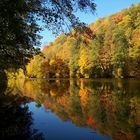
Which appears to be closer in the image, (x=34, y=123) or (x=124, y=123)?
(x=124, y=123)

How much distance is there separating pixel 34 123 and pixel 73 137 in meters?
4.61

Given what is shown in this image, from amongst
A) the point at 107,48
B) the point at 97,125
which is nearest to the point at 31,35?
the point at 97,125

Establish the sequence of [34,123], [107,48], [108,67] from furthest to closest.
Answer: [107,48], [108,67], [34,123]

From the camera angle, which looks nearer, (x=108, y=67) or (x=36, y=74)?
(x=108, y=67)

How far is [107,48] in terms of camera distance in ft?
372

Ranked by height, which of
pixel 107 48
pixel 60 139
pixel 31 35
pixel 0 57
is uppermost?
pixel 107 48

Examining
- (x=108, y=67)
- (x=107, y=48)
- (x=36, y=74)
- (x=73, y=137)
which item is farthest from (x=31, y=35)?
Answer: (x=36, y=74)

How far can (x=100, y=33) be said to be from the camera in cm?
12594

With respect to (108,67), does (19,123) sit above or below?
below

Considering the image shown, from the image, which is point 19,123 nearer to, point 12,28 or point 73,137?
point 73,137

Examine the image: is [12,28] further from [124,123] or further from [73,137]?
[124,123]

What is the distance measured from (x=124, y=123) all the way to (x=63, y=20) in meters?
6.66

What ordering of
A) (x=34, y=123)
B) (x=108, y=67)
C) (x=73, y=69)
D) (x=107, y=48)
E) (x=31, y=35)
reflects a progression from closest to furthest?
(x=34, y=123), (x=31, y=35), (x=108, y=67), (x=107, y=48), (x=73, y=69)

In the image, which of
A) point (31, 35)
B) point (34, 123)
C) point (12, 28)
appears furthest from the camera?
point (31, 35)
